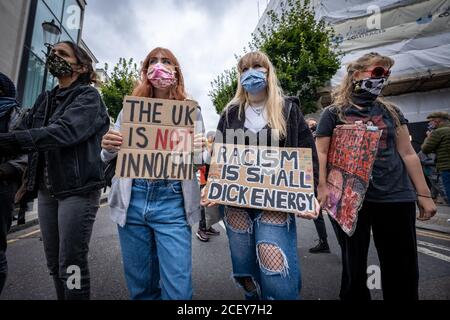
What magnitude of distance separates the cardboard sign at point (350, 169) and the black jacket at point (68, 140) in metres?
1.74

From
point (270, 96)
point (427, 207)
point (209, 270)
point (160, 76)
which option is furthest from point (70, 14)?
point (427, 207)

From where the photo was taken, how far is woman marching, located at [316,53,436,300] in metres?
1.78

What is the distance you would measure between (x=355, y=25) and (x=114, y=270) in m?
14.7

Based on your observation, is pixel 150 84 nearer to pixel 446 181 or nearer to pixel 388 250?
pixel 388 250

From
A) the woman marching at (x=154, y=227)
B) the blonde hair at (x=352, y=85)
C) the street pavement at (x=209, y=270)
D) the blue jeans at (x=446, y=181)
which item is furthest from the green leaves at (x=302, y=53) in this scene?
the woman marching at (x=154, y=227)

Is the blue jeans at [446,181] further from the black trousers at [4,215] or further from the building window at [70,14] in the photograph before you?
the building window at [70,14]

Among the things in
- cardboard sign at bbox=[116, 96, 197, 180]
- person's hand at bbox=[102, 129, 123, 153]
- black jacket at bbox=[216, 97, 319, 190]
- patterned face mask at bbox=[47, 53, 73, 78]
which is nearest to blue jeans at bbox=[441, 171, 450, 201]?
black jacket at bbox=[216, 97, 319, 190]

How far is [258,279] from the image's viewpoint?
176cm

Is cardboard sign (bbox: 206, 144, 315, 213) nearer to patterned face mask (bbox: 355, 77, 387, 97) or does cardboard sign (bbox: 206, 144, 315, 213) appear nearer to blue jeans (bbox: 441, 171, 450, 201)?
patterned face mask (bbox: 355, 77, 387, 97)

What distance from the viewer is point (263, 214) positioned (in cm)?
165

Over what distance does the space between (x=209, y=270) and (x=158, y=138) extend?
2.16 metres

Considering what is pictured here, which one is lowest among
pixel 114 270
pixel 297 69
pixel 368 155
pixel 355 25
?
pixel 114 270
